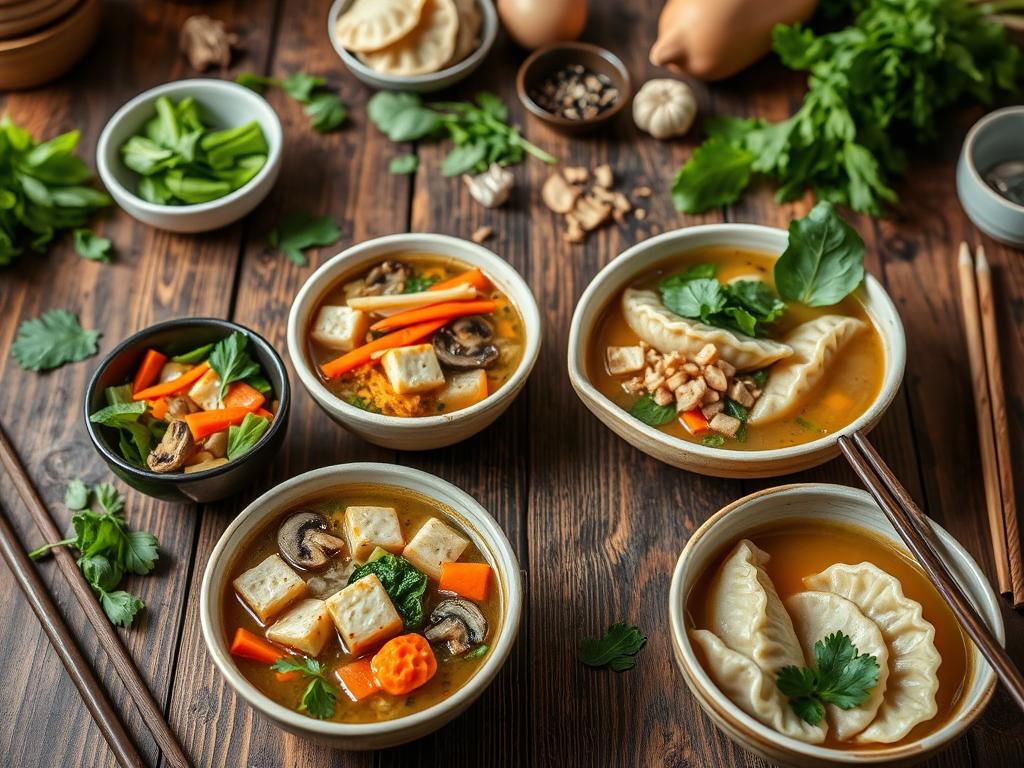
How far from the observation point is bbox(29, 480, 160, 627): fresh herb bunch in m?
2.45

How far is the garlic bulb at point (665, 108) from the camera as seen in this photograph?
3.27 metres

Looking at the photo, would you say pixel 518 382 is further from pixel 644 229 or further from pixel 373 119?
pixel 373 119

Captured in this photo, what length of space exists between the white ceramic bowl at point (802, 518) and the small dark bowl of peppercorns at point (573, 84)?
154 centimetres

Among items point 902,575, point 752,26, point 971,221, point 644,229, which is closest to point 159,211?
point 644,229

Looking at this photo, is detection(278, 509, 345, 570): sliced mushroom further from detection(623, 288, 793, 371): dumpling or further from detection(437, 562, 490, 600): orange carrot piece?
detection(623, 288, 793, 371): dumpling

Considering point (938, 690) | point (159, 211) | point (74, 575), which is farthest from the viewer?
point (159, 211)

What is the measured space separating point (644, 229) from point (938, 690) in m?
1.62

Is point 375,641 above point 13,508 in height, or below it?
above

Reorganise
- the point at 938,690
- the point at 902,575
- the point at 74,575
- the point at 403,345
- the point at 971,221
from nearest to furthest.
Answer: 1. the point at 938,690
2. the point at 902,575
3. the point at 74,575
4. the point at 403,345
5. the point at 971,221

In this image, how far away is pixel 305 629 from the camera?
2.15 m

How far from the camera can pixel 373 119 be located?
3363 millimetres

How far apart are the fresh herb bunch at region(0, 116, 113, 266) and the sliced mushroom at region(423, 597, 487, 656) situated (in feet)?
5.90

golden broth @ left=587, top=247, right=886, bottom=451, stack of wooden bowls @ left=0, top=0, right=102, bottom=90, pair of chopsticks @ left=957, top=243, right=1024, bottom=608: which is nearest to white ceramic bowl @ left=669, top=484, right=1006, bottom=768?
golden broth @ left=587, top=247, right=886, bottom=451

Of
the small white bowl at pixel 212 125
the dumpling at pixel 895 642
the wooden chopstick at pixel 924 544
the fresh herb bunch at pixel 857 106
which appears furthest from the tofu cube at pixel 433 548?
the fresh herb bunch at pixel 857 106
